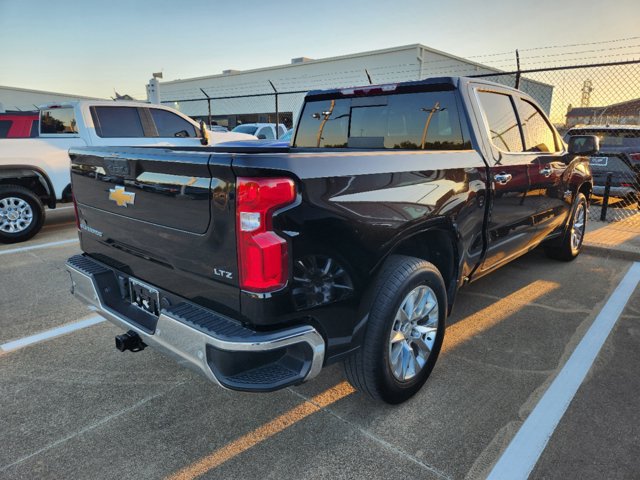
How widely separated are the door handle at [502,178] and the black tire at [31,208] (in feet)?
21.2

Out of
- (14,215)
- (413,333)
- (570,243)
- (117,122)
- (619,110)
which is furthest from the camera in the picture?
(619,110)

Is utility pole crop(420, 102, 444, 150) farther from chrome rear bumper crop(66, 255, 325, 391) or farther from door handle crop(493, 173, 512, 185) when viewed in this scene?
chrome rear bumper crop(66, 255, 325, 391)

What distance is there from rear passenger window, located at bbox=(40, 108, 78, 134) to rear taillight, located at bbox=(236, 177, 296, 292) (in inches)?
274

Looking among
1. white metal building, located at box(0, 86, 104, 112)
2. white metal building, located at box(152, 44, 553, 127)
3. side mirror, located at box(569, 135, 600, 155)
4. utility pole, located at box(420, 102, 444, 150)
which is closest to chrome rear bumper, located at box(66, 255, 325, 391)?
utility pole, located at box(420, 102, 444, 150)

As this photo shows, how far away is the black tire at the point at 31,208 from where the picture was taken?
A: 641 cm

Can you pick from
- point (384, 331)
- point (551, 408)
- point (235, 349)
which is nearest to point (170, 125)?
point (384, 331)

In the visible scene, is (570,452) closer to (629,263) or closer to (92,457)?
(92,457)

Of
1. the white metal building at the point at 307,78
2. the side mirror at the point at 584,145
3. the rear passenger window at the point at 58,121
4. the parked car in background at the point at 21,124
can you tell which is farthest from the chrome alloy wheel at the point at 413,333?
the white metal building at the point at 307,78

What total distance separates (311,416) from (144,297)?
3.89 ft

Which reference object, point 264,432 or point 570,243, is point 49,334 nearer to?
point 264,432

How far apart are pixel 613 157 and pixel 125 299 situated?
9.34 m

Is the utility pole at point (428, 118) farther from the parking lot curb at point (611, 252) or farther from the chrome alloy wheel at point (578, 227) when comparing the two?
the parking lot curb at point (611, 252)

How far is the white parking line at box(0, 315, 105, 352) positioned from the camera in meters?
3.46

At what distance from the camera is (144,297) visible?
2.52 m
